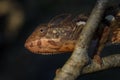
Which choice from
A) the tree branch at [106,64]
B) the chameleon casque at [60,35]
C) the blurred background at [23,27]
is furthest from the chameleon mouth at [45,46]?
the blurred background at [23,27]

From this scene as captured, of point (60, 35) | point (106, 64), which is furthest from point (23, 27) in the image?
point (106, 64)

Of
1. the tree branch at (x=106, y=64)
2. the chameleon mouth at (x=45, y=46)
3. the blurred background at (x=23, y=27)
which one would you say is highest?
the chameleon mouth at (x=45, y=46)

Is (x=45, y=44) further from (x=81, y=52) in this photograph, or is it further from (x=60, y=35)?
(x=81, y=52)

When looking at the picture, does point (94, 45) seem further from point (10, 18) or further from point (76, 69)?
point (10, 18)

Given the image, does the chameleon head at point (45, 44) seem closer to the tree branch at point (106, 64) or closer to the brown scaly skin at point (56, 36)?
the brown scaly skin at point (56, 36)

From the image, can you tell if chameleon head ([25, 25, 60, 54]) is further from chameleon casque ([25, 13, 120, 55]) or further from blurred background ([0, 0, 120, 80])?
blurred background ([0, 0, 120, 80])
